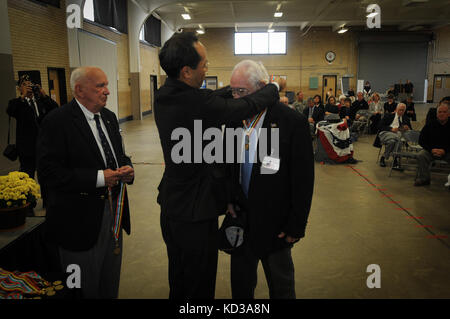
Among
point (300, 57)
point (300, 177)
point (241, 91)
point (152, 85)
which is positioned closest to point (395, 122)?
point (300, 177)

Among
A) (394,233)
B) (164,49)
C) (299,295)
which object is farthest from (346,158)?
(164,49)

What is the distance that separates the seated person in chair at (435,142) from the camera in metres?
5.44

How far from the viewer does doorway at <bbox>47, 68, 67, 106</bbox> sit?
9.30 metres

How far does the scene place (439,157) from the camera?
5.57 m

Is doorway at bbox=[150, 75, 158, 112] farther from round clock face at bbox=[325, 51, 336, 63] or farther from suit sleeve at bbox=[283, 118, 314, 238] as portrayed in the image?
suit sleeve at bbox=[283, 118, 314, 238]

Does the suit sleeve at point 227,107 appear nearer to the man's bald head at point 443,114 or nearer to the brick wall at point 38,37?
the man's bald head at point 443,114

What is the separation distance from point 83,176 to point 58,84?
8.92 metres

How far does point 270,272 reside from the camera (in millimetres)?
1963

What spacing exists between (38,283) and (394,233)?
3.48 meters

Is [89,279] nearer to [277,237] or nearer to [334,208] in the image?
[277,237]

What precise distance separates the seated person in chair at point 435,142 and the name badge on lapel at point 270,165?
4.66 m

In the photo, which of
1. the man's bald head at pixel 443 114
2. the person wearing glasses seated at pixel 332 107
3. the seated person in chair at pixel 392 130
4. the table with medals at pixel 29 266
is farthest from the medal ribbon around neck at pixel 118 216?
the person wearing glasses seated at pixel 332 107
